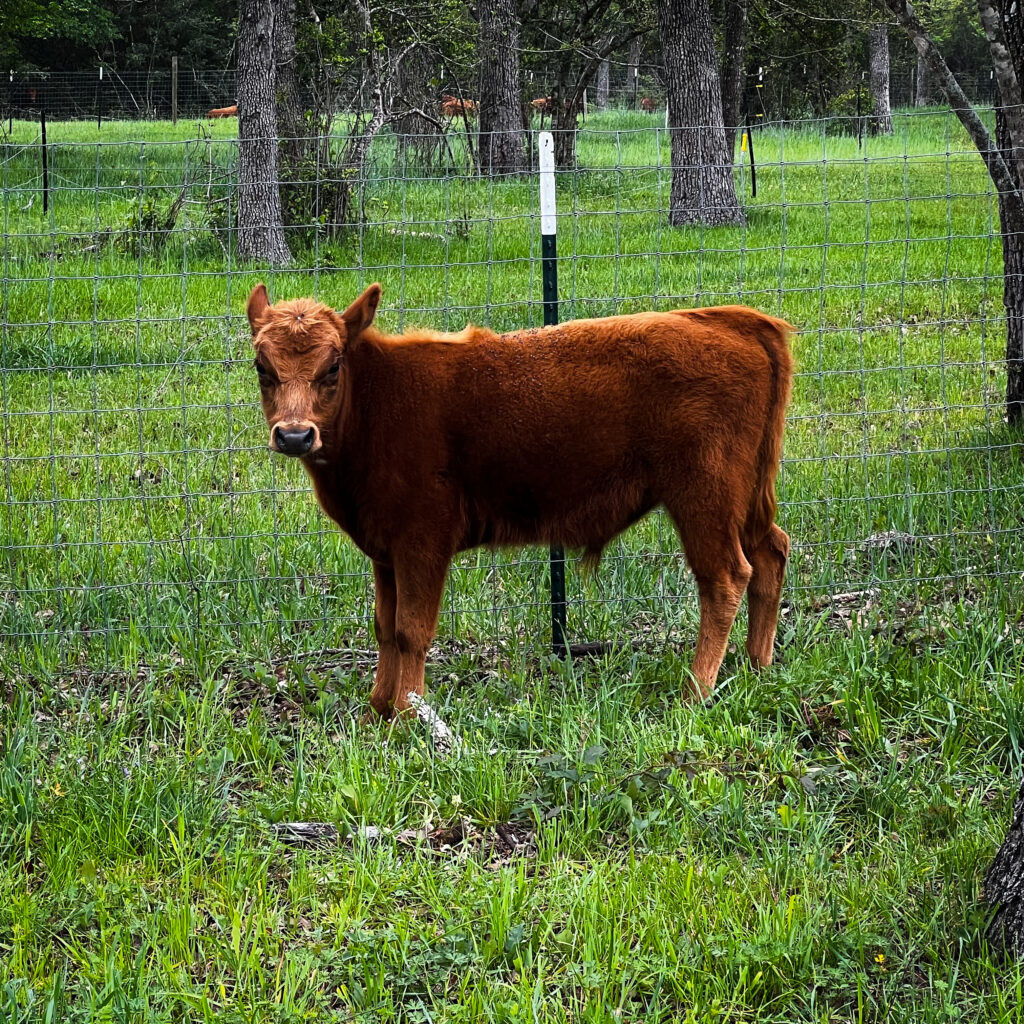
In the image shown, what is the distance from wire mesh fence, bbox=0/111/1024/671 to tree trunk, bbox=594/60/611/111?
31.0 m

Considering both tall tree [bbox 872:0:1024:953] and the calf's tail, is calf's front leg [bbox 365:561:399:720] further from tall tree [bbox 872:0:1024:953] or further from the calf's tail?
tall tree [bbox 872:0:1024:953]

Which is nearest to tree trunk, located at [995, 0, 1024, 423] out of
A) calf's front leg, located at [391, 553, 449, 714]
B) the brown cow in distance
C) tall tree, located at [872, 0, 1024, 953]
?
tall tree, located at [872, 0, 1024, 953]

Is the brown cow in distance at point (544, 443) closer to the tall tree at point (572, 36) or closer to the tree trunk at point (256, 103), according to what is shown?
the tree trunk at point (256, 103)

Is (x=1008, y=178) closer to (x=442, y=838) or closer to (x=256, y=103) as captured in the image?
(x=442, y=838)

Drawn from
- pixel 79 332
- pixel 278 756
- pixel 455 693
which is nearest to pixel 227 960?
pixel 278 756

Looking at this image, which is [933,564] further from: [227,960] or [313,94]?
[313,94]

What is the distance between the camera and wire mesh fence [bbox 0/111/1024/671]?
5.89 meters

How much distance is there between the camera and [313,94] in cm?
1620

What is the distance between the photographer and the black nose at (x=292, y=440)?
14.9 ft

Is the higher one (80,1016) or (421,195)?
(421,195)

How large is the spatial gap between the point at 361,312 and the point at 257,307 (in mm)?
415

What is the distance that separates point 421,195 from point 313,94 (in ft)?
6.24

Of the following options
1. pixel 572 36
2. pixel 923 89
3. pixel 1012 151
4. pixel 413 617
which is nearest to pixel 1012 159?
pixel 1012 151

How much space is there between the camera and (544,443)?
5109 mm
